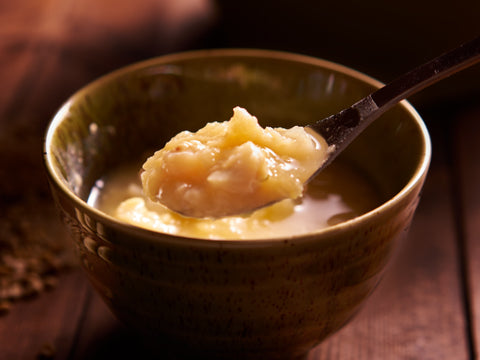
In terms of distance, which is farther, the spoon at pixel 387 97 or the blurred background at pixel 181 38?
the blurred background at pixel 181 38

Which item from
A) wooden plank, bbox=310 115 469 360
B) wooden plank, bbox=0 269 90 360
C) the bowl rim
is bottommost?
wooden plank, bbox=310 115 469 360

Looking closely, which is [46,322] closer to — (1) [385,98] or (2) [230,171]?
(2) [230,171]

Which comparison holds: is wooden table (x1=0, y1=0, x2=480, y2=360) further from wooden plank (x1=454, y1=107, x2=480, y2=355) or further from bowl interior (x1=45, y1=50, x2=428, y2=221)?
bowl interior (x1=45, y1=50, x2=428, y2=221)

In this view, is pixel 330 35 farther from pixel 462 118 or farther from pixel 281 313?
pixel 281 313

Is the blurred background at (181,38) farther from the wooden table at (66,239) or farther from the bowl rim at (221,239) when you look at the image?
the bowl rim at (221,239)

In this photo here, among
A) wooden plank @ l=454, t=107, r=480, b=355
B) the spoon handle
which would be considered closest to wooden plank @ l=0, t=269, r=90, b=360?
the spoon handle

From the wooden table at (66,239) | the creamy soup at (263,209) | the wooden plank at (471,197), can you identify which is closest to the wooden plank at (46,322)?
the wooden table at (66,239)

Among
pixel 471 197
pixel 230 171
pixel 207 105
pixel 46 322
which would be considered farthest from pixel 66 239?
pixel 471 197

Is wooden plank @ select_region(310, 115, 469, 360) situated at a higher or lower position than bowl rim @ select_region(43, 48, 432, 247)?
lower
